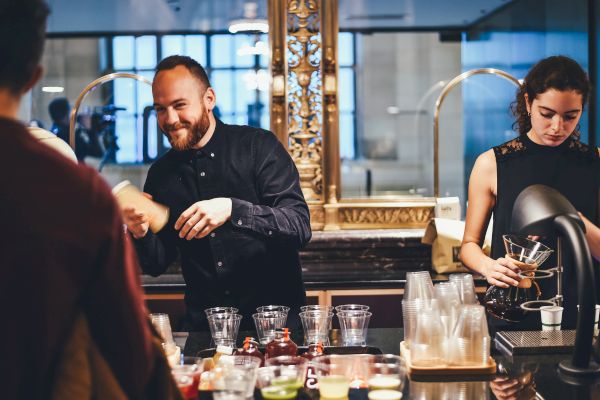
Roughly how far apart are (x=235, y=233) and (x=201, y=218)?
395mm

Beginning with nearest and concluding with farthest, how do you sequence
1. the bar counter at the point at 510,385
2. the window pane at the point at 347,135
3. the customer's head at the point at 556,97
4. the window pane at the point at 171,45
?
the bar counter at the point at 510,385, the customer's head at the point at 556,97, the window pane at the point at 347,135, the window pane at the point at 171,45

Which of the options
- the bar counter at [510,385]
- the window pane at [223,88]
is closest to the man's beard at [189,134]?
the bar counter at [510,385]

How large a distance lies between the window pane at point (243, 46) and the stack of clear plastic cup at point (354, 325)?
2701 millimetres

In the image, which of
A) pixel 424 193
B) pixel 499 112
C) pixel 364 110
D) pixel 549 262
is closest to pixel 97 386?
pixel 549 262

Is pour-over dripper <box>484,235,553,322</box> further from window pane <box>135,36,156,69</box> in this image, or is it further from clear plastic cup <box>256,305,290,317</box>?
window pane <box>135,36,156,69</box>

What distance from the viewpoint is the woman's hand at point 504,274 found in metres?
2.19

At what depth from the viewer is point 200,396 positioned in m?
1.73

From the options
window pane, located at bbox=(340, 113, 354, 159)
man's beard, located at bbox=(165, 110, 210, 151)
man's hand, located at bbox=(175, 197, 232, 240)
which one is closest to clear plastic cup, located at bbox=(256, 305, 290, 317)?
man's hand, located at bbox=(175, 197, 232, 240)

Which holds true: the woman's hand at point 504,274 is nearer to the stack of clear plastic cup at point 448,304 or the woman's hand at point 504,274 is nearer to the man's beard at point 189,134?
the stack of clear plastic cup at point 448,304

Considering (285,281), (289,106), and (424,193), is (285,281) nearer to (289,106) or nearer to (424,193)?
(289,106)

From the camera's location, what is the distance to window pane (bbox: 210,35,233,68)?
4898 mm

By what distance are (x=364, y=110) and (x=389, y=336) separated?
2.89m

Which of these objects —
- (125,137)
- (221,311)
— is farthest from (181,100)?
(125,137)

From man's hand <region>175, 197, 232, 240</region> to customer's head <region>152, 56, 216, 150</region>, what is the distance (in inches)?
13.5
